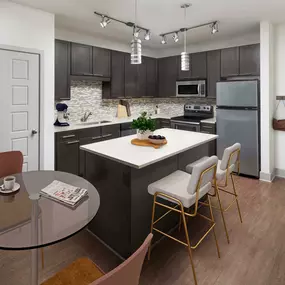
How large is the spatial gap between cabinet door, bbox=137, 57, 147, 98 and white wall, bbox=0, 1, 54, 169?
225 cm

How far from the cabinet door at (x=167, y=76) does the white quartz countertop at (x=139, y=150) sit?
2914 mm

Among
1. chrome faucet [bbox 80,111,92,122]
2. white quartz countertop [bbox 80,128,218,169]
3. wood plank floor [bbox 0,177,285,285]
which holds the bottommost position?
wood plank floor [bbox 0,177,285,285]

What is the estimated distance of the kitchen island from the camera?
210 cm

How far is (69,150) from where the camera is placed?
3822 millimetres

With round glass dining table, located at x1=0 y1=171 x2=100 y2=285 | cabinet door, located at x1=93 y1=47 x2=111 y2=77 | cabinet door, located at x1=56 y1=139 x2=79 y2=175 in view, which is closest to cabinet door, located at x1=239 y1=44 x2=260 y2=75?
cabinet door, located at x1=93 y1=47 x2=111 y2=77

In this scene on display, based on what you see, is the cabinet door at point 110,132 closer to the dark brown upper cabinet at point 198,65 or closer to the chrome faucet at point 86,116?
the chrome faucet at point 86,116

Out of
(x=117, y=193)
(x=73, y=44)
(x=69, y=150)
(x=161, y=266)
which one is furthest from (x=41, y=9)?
(x=161, y=266)

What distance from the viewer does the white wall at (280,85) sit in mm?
4078

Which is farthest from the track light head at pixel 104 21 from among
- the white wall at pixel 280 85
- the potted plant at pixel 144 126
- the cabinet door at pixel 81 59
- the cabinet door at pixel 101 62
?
the white wall at pixel 280 85

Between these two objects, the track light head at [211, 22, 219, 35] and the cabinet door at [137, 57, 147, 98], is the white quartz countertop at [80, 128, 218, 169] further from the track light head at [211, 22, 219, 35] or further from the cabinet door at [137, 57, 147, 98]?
the cabinet door at [137, 57, 147, 98]

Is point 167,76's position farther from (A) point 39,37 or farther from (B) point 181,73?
(A) point 39,37

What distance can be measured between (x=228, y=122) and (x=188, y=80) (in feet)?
4.78

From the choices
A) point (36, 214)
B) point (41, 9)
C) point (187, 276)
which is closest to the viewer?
point (36, 214)

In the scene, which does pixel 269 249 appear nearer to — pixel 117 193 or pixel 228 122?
pixel 117 193
